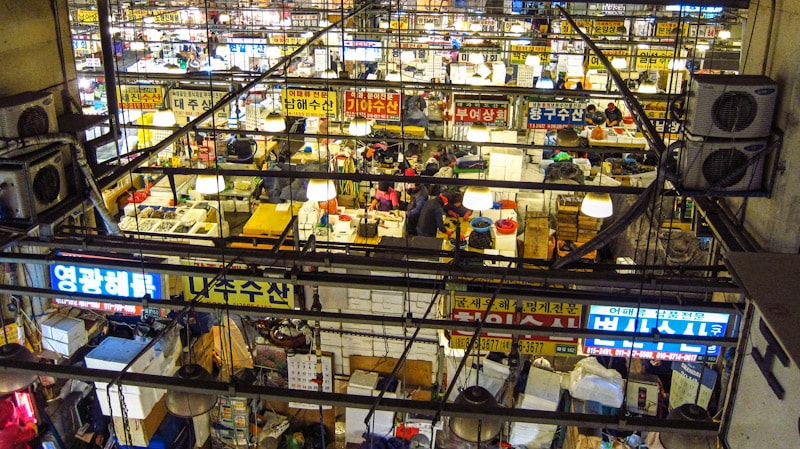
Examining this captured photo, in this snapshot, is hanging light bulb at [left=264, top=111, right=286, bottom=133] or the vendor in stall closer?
hanging light bulb at [left=264, top=111, right=286, bottom=133]

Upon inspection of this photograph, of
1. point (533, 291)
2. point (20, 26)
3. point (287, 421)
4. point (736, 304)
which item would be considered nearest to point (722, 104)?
point (736, 304)

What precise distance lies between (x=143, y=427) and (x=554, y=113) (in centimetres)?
819

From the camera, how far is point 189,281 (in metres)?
7.18

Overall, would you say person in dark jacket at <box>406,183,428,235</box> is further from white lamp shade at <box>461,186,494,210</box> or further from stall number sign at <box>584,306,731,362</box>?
stall number sign at <box>584,306,731,362</box>

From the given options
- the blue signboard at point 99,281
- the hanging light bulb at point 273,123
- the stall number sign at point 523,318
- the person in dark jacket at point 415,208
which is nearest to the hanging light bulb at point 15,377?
the blue signboard at point 99,281

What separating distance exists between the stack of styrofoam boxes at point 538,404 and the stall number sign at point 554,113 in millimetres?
5094

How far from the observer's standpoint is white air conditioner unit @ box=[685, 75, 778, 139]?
4.78 meters

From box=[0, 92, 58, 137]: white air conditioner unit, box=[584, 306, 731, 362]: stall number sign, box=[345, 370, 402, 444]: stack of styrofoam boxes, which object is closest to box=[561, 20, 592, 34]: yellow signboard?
box=[345, 370, 402, 444]: stack of styrofoam boxes

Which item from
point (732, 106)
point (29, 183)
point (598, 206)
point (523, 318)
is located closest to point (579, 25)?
point (598, 206)

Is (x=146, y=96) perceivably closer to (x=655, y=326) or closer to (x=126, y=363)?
(x=126, y=363)

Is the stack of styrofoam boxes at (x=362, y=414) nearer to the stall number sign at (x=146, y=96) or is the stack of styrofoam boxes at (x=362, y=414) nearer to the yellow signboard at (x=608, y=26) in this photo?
the stall number sign at (x=146, y=96)

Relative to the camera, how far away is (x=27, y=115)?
5355mm

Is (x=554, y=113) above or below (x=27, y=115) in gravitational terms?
below

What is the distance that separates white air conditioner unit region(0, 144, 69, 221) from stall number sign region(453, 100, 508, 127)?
305 inches
